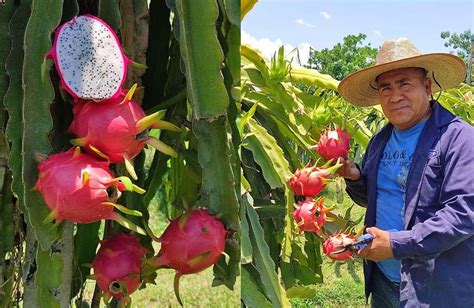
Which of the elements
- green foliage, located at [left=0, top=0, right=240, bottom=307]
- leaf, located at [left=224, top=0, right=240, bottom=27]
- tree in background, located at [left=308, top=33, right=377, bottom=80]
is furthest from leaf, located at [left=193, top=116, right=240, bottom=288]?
tree in background, located at [left=308, top=33, right=377, bottom=80]

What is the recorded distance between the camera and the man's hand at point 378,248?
1248mm

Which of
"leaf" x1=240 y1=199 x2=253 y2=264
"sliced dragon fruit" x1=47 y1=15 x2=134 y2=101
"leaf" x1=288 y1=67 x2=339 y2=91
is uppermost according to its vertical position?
"leaf" x1=288 y1=67 x2=339 y2=91

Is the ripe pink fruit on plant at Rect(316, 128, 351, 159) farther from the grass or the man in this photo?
the grass

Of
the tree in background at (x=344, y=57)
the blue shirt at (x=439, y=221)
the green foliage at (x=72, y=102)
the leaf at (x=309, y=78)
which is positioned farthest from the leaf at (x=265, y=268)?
the tree in background at (x=344, y=57)

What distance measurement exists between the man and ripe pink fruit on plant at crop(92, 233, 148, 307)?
2.19 ft

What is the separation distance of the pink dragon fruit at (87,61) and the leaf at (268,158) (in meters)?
0.72

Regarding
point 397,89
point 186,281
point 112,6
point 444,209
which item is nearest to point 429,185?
point 444,209

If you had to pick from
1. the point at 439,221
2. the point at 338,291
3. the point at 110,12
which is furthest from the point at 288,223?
the point at 338,291

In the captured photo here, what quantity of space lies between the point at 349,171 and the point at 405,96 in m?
0.24

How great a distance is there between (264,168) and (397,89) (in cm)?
38

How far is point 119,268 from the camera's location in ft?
2.32

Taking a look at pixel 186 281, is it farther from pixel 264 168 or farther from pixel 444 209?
pixel 444 209

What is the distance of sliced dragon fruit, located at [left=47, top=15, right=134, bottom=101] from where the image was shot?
62 cm

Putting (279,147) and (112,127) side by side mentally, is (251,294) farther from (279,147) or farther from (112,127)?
(279,147)
